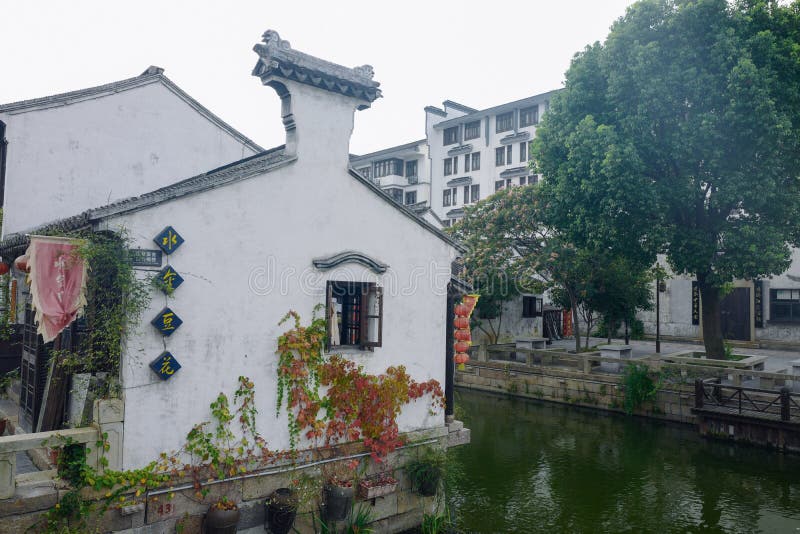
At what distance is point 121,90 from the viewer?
15492mm

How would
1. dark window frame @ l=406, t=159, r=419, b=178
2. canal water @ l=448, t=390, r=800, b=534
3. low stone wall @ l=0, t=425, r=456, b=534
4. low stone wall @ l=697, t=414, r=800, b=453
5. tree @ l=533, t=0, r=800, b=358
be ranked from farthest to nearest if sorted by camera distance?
1. dark window frame @ l=406, t=159, r=419, b=178
2. tree @ l=533, t=0, r=800, b=358
3. low stone wall @ l=697, t=414, r=800, b=453
4. canal water @ l=448, t=390, r=800, b=534
5. low stone wall @ l=0, t=425, r=456, b=534

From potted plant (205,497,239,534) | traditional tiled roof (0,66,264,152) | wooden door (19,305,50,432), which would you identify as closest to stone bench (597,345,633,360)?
traditional tiled roof (0,66,264,152)

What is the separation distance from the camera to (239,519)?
8578mm

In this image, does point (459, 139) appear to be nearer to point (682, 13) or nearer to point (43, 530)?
point (682, 13)

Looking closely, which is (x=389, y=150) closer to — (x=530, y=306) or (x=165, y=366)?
(x=530, y=306)

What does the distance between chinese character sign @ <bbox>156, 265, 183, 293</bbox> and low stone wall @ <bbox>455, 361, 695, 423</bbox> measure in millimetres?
17407

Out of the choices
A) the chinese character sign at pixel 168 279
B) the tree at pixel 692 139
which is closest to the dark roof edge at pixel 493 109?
the tree at pixel 692 139

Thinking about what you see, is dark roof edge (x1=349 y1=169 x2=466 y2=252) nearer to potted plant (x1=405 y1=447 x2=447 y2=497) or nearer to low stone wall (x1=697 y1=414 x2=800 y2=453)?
potted plant (x1=405 y1=447 x2=447 y2=497)

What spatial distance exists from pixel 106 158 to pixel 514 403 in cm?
1667

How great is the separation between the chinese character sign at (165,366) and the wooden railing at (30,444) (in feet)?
3.22

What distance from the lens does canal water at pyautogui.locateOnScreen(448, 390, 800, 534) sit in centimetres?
1212

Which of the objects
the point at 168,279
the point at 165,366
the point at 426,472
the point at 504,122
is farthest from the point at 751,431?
the point at 504,122

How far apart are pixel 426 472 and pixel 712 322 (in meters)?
15.6

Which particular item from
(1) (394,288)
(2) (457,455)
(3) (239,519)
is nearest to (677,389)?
(2) (457,455)
